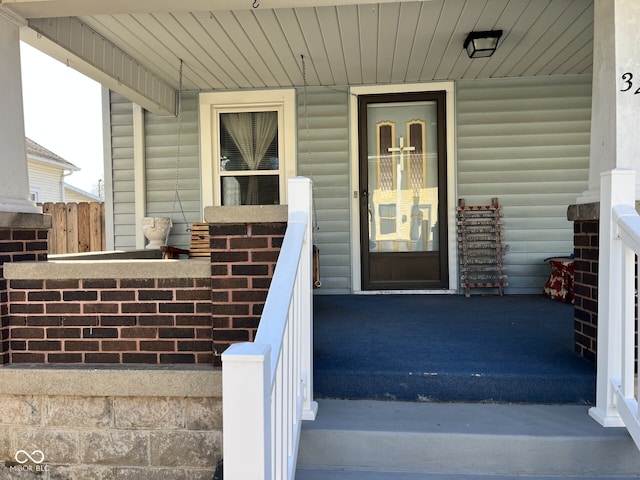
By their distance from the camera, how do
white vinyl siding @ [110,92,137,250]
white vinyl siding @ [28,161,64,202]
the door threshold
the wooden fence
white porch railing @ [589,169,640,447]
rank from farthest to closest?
white vinyl siding @ [28,161,64,202] → the wooden fence → white vinyl siding @ [110,92,137,250] → the door threshold → white porch railing @ [589,169,640,447]

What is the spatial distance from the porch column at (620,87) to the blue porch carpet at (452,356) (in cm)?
91

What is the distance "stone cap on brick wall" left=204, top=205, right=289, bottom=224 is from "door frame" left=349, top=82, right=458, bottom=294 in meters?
2.67

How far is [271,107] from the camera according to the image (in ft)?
15.5

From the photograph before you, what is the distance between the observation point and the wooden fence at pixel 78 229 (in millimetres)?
5371

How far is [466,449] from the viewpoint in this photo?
1793mm

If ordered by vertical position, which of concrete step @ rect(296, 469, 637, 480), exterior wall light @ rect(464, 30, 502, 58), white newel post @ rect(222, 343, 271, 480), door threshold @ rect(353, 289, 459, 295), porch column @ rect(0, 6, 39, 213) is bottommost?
concrete step @ rect(296, 469, 637, 480)

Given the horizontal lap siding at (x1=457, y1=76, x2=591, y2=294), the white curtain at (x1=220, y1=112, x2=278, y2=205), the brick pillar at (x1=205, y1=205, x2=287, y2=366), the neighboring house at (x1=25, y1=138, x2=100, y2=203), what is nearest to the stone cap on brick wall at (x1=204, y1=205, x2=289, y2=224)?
the brick pillar at (x1=205, y1=205, x2=287, y2=366)

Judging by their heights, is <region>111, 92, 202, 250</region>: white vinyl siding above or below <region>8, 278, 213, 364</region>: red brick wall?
above

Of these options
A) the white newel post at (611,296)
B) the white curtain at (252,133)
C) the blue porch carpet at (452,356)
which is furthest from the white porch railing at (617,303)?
the white curtain at (252,133)

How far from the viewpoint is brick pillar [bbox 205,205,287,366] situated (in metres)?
2.01

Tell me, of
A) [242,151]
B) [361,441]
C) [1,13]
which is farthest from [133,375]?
[242,151]

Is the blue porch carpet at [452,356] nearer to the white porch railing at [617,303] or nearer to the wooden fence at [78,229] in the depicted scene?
the white porch railing at [617,303]

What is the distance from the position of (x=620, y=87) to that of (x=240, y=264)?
1.98 m

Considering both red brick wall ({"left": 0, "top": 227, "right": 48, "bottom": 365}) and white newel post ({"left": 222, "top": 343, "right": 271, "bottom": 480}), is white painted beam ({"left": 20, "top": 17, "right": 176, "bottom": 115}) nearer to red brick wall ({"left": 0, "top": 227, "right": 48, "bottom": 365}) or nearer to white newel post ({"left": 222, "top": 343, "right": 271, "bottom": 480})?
red brick wall ({"left": 0, "top": 227, "right": 48, "bottom": 365})
